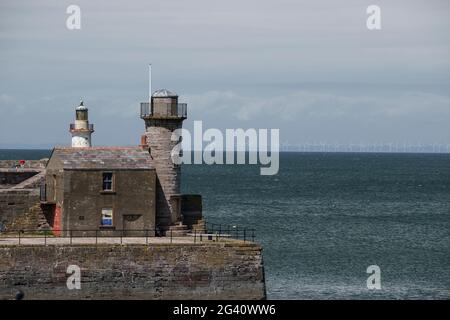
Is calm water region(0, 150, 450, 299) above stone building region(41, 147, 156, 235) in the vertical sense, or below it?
below

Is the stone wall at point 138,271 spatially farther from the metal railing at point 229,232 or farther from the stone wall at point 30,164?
the stone wall at point 30,164

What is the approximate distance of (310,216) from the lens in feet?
315

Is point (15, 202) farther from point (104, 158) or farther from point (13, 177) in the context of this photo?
point (13, 177)

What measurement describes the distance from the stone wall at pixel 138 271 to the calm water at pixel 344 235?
5.38 m

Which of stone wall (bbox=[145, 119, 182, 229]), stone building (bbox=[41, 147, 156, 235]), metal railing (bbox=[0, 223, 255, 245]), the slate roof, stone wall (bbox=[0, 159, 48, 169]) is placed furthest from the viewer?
stone wall (bbox=[0, 159, 48, 169])

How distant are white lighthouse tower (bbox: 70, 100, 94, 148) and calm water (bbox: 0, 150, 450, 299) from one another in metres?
11.1

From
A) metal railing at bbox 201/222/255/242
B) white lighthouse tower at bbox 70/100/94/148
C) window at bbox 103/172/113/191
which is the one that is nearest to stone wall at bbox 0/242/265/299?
metal railing at bbox 201/222/255/242

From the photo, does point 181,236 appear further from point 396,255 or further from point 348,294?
point 396,255

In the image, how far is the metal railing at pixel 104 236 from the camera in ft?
155

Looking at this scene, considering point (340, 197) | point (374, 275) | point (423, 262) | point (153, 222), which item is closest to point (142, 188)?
point (153, 222)

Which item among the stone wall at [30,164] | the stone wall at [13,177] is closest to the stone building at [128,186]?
the stone wall at [13,177]

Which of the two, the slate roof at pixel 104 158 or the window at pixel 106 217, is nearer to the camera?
the window at pixel 106 217

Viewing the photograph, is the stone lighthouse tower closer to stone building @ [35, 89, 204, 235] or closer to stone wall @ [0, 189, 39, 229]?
stone building @ [35, 89, 204, 235]

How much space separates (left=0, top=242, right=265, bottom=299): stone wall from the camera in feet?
A: 149
